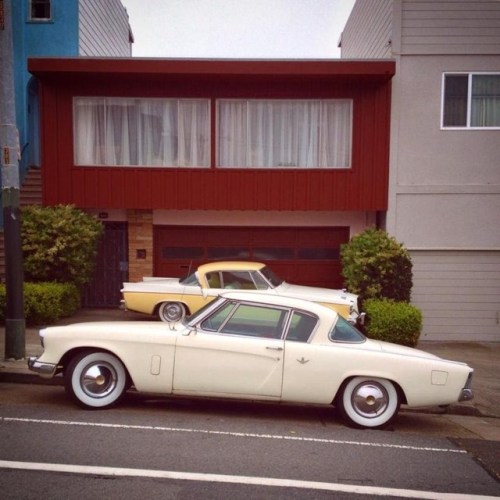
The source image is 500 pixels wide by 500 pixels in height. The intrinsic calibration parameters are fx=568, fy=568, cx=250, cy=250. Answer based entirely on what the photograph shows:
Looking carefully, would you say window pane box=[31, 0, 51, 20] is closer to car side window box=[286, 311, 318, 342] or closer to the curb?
the curb

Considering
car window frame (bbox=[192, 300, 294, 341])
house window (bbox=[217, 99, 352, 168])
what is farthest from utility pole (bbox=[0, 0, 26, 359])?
house window (bbox=[217, 99, 352, 168])

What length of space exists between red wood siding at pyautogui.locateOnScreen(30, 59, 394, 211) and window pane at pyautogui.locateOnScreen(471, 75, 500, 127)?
2156mm

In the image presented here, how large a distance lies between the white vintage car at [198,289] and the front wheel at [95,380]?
4768mm

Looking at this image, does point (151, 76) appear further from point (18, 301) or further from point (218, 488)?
point (218, 488)

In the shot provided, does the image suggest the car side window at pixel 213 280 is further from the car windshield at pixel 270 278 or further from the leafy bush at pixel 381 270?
the leafy bush at pixel 381 270

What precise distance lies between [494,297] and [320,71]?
21.1 feet

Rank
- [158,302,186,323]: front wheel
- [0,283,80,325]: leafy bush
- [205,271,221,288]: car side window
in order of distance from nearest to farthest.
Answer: [0,283,80,325]: leafy bush < [205,271,221,288]: car side window < [158,302,186,323]: front wheel

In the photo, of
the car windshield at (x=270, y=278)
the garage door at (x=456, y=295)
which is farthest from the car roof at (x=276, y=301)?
the garage door at (x=456, y=295)

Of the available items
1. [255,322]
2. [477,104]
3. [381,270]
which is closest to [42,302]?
[255,322]

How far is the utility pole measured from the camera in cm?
812

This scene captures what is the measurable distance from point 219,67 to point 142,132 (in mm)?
2433

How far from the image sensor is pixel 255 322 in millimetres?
6398

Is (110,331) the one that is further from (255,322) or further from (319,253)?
(319,253)

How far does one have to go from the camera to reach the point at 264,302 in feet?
21.1
